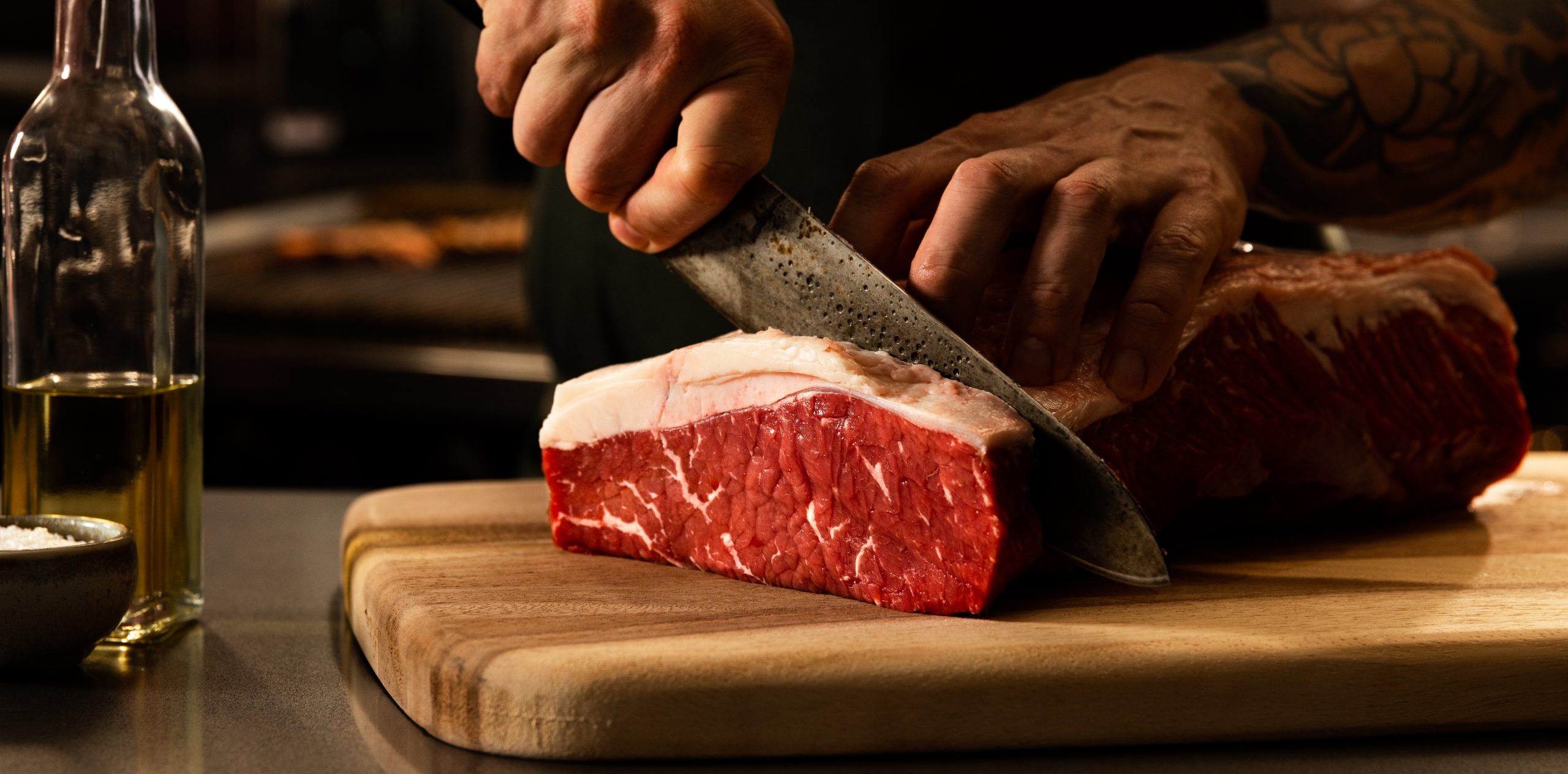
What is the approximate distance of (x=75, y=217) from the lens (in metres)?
1.62

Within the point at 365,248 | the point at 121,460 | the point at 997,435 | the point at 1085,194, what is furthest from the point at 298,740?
the point at 365,248

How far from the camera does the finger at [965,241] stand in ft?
5.73

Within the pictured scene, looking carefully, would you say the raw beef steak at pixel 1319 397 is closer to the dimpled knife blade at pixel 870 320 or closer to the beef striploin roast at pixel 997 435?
the beef striploin roast at pixel 997 435

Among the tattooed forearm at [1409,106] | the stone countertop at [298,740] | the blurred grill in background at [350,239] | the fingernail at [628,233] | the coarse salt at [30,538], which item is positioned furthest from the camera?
the blurred grill in background at [350,239]

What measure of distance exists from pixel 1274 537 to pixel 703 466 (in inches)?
33.2

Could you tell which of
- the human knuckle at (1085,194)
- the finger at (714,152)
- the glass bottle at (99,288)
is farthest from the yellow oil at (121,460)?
the human knuckle at (1085,194)

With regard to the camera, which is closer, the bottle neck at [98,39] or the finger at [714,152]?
the bottle neck at [98,39]

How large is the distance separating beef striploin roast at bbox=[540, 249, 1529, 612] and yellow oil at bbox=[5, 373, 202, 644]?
46 centimetres

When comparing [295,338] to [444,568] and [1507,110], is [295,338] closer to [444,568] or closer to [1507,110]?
[444,568]

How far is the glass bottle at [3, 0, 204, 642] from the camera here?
1606 millimetres

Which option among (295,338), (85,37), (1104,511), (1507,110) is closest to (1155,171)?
(1104,511)

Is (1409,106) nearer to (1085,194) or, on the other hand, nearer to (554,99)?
(1085,194)

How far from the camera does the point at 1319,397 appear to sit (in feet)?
6.80

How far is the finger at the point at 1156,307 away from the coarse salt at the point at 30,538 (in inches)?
46.0
